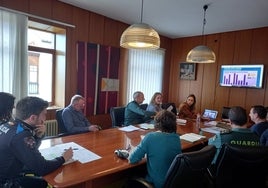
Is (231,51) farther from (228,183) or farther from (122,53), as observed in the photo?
(228,183)

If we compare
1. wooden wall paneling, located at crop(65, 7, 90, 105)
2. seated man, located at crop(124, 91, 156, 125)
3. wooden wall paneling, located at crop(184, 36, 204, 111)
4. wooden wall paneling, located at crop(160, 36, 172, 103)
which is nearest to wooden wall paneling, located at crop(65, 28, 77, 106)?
wooden wall paneling, located at crop(65, 7, 90, 105)

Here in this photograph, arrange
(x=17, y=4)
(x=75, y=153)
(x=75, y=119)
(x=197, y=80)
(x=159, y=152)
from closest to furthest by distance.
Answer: (x=159, y=152) < (x=75, y=153) < (x=75, y=119) < (x=17, y=4) < (x=197, y=80)

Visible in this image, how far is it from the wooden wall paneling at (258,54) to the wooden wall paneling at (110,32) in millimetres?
2719

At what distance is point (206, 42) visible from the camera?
16.1 feet

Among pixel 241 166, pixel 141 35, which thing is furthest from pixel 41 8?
pixel 241 166

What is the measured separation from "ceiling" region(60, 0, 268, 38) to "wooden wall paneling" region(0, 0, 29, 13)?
61 cm

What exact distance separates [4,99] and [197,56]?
241 centimetres

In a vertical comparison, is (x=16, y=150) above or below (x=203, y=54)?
below

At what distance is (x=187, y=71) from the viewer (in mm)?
5246

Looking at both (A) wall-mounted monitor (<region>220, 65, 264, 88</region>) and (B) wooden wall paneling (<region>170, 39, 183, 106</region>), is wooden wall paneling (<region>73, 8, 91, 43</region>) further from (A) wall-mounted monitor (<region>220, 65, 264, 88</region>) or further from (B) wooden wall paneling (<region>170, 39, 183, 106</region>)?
(A) wall-mounted monitor (<region>220, 65, 264, 88</region>)

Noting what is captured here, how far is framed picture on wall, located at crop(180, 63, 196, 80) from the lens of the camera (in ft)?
16.8

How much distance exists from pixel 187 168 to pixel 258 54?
12.2 feet

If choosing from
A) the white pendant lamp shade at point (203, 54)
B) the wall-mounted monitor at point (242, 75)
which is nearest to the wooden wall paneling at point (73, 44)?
the white pendant lamp shade at point (203, 54)

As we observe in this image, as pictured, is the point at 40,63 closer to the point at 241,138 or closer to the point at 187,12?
the point at 187,12
